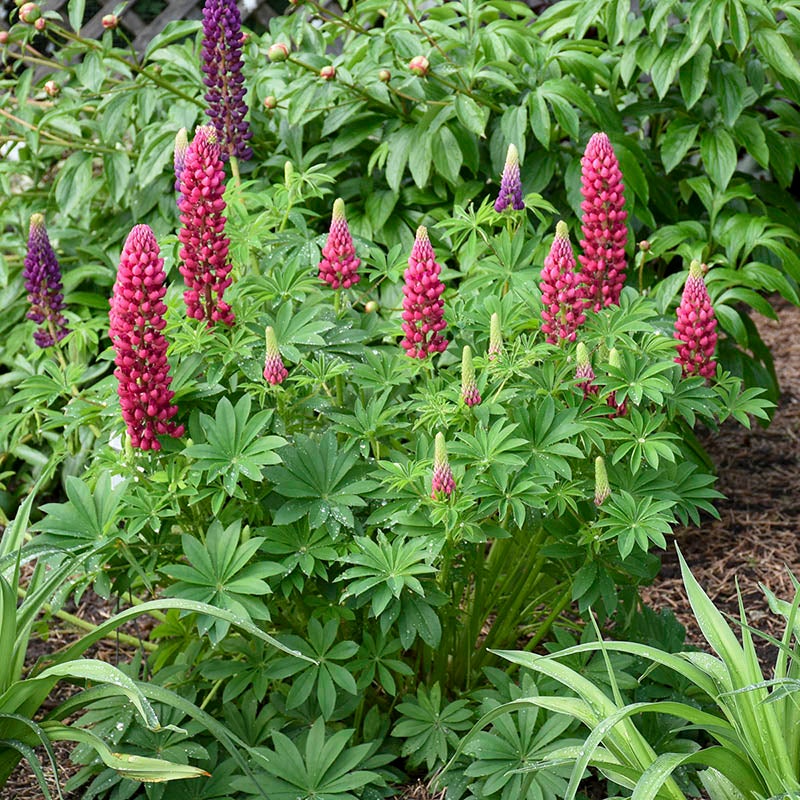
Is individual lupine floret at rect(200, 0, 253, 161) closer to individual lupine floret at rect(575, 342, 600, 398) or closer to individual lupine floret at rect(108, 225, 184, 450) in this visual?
individual lupine floret at rect(108, 225, 184, 450)

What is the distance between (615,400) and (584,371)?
92 mm

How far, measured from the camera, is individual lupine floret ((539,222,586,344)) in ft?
7.11

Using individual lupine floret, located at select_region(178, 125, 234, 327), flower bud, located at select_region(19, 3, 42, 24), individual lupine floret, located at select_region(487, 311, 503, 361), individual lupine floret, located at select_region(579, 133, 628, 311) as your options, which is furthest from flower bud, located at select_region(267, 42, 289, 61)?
individual lupine floret, located at select_region(487, 311, 503, 361)

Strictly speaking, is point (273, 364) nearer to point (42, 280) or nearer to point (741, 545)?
point (42, 280)

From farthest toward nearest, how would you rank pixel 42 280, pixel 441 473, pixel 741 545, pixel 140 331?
pixel 741 545 → pixel 42 280 → pixel 140 331 → pixel 441 473

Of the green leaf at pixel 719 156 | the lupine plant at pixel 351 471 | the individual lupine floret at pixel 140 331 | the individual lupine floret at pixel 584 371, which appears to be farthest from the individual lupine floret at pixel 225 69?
the green leaf at pixel 719 156

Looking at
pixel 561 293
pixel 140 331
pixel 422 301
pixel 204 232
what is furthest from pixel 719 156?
pixel 140 331

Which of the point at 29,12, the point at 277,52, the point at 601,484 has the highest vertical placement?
the point at 29,12

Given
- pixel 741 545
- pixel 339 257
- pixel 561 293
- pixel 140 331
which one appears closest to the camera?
pixel 140 331

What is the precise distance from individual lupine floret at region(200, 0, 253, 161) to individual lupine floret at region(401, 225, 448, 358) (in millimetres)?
667

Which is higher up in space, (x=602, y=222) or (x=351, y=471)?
(x=602, y=222)

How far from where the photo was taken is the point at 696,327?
2.27 metres

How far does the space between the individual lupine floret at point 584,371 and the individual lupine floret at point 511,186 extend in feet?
1.27

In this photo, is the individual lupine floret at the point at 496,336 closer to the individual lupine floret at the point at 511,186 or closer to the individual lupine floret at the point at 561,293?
the individual lupine floret at the point at 561,293
